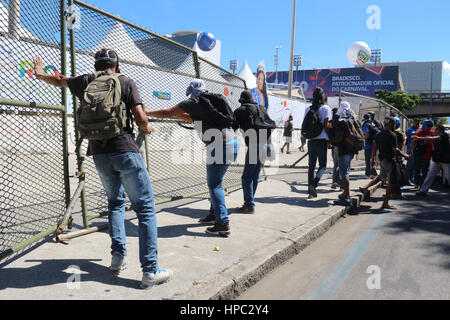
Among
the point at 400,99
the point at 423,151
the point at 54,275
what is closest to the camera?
the point at 54,275

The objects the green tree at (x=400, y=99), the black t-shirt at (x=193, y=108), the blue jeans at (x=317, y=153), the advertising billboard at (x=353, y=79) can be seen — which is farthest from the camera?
the advertising billboard at (x=353, y=79)

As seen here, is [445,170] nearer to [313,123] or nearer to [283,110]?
[313,123]

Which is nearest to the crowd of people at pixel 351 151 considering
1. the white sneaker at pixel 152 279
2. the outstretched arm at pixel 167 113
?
the outstretched arm at pixel 167 113

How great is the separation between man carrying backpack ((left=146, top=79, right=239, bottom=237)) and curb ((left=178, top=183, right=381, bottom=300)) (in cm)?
72

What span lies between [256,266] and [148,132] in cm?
157

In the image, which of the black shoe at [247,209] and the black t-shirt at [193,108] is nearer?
the black t-shirt at [193,108]

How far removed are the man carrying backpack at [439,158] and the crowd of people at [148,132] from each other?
1810mm

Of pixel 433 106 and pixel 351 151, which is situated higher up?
pixel 433 106

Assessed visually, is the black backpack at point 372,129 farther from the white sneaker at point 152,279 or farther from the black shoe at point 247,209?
the white sneaker at point 152,279

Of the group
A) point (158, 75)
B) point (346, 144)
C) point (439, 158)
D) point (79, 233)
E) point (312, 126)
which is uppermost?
point (158, 75)

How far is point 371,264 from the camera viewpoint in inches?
148

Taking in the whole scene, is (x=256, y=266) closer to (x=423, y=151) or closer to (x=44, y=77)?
(x=44, y=77)

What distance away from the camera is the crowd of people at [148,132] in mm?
2715

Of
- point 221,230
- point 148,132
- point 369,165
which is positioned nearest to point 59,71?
point 148,132
